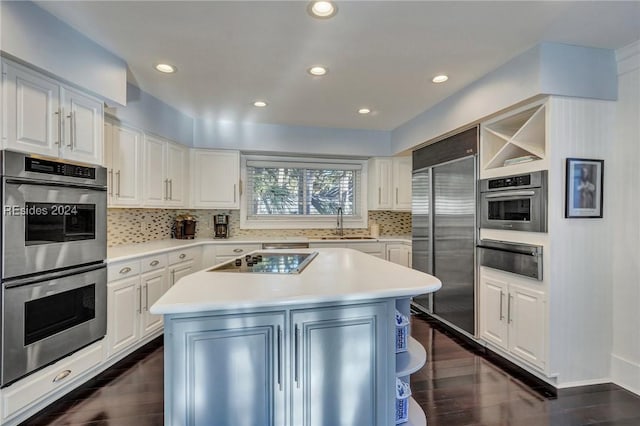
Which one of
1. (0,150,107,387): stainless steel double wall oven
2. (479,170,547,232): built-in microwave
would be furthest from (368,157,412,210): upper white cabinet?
(0,150,107,387): stainless steel double wall oven

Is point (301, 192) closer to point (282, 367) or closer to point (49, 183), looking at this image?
point (49, 183)

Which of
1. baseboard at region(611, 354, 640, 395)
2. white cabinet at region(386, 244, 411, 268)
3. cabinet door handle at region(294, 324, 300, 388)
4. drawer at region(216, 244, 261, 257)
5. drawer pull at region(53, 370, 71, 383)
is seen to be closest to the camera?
cabinet door handle at region(294, 324, 300, 388)

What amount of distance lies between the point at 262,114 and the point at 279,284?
2.82m

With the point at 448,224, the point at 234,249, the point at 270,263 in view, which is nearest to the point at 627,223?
the point at 448,224

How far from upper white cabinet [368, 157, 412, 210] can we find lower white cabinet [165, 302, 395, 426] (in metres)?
3.34

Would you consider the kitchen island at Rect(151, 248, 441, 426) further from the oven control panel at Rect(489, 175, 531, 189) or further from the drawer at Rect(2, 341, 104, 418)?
the oven control panel at Rect(489, 175, 531, 189)

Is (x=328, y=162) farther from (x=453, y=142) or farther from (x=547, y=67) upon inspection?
(x=547, y=67)

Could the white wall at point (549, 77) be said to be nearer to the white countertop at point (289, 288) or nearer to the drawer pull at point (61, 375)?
the white countertop at point (289, 288)

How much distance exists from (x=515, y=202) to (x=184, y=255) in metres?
3.33

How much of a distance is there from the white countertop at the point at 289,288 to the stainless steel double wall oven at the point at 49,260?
3.33 ft

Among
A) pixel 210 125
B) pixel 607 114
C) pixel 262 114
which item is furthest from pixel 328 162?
pixel 607 114

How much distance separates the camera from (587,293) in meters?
2.39

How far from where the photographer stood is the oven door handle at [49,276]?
1.79 m

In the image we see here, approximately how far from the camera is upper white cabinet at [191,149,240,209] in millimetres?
4230
